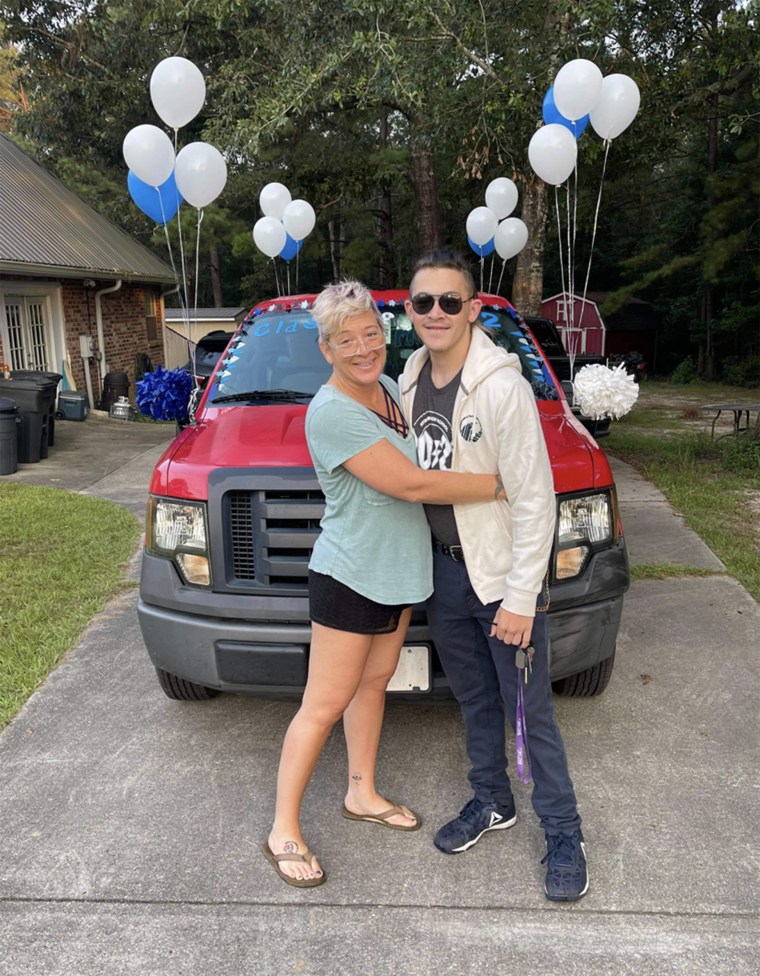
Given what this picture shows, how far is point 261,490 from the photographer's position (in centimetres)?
290

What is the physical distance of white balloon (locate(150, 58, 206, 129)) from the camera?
695 cm

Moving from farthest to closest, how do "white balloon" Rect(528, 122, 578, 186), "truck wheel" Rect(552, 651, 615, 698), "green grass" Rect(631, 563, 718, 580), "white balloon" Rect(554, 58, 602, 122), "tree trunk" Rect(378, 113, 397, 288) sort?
"tree trunk" Rect(378, 113, 397, 288) → "white balloon" Rect(528, 122, 578, 186) → "white balloon" Rect(554, 58, 602, 122) → "green grass" Rect(631, 563, 718, 580) → "truck wheel" Rect(552, 651, 615, 698)

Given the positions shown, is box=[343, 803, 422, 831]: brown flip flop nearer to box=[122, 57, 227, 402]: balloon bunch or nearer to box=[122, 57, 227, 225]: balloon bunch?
box=[122, 57, 227, 402]: balloon bunch

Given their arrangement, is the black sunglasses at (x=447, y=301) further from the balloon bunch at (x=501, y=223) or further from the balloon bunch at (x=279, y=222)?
the balloon bunch at (x=501, y=223)

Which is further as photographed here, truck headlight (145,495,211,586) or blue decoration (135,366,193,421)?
blue decoration (135,366,193,421)

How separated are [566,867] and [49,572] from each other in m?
4.29

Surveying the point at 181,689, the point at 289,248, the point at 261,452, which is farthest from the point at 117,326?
the point at 261,452

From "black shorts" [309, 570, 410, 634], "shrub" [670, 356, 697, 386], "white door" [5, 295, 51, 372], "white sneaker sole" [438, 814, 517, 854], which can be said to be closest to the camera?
"black shorts" [309, 570, 410, 634]

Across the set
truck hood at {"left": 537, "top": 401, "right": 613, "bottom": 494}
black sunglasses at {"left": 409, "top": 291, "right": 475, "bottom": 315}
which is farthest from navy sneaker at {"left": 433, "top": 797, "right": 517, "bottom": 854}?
black sunglasses at {"left": 409, "top": 291, "right": 475, "bottom": 315}

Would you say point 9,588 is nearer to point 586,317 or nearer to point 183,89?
point 183,89

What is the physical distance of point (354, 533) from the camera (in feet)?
7.70

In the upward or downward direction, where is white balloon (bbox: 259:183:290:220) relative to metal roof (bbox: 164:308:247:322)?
upward

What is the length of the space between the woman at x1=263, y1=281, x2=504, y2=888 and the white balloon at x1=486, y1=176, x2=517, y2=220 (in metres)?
8.88

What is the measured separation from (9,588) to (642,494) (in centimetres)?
572
